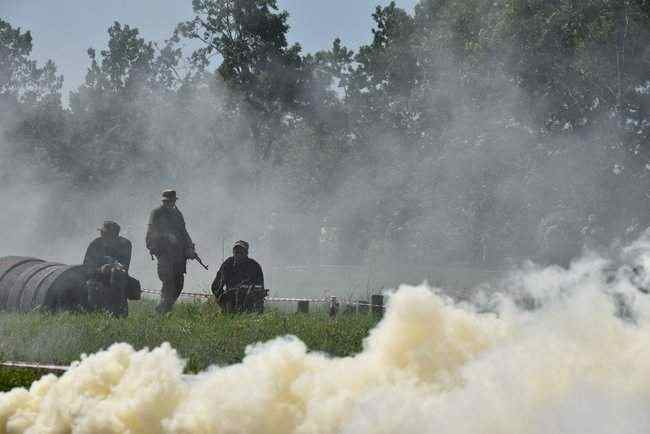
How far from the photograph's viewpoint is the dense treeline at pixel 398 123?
102ft

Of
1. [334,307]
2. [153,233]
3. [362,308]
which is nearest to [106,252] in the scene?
[153,233]

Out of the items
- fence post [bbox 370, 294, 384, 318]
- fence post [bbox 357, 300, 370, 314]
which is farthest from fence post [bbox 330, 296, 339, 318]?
fence post [bbox 370, 294, 384, 318]

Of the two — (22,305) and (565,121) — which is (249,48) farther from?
(22,305)

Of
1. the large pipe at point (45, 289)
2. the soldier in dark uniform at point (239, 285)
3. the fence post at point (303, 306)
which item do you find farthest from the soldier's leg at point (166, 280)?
the fence post at point (303, 306)

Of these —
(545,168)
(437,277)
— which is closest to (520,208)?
(545,168)

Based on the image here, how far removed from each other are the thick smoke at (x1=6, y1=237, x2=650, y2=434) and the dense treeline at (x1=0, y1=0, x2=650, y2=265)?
20.6 meters

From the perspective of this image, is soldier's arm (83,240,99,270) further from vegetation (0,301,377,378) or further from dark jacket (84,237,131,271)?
vegetation (0,301,377,378)

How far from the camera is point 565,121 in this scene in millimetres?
32438

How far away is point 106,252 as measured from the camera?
18688mm

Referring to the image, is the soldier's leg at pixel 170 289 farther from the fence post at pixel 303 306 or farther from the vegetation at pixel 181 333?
the fence post at pixel 303 306

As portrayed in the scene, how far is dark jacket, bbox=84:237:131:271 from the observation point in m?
18.5

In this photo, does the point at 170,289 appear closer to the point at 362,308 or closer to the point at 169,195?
the point at 169,195

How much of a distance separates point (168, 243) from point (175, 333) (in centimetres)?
450

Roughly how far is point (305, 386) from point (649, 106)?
2546 centimetres
